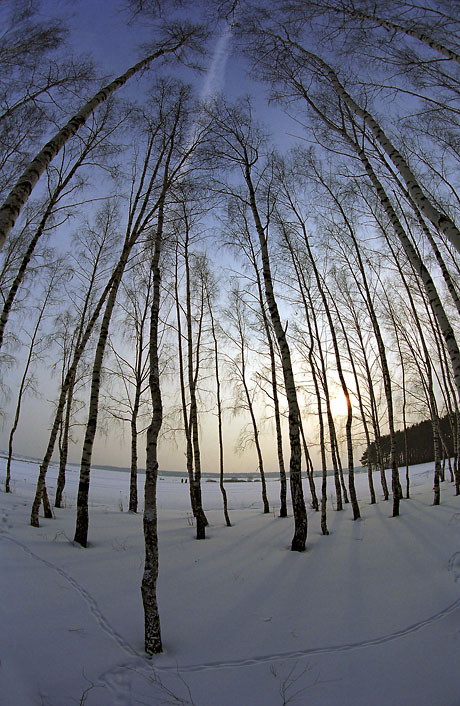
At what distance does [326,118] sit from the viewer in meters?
7.09

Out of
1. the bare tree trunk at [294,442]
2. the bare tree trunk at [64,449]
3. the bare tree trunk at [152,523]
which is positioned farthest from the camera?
the bare tree trunk at [64,449]

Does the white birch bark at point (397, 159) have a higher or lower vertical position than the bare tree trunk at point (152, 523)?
higher

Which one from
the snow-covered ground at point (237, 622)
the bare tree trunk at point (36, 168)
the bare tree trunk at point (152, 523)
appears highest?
the bare tree trunk at point (36, 168)

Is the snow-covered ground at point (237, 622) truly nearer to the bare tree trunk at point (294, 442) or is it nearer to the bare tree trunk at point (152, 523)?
the bare tree trunk at point (152, 523)

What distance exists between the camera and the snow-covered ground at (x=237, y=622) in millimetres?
3031

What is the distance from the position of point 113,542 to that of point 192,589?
3.01 meters

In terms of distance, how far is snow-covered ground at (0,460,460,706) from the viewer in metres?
3.03

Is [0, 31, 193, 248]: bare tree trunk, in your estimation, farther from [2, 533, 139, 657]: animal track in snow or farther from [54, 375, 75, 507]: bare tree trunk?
[54, 375, 75, 507]: bare tree trunk

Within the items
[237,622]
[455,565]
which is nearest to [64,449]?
[237,622]

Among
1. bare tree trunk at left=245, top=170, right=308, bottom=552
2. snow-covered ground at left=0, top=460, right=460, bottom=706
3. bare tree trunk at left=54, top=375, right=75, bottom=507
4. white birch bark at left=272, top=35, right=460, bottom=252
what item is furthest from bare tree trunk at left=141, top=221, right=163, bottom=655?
bare tree trunk at left=54, top=375, right=75, bottom=507

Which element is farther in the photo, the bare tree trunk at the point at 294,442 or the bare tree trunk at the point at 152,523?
the bare tree trunk at the point at 294,442

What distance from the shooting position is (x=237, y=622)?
14.3 feet

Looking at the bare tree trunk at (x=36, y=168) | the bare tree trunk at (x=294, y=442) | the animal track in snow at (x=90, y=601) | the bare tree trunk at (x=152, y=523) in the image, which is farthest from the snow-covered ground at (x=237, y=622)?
the bare tree trunk at (x=36, y=168)

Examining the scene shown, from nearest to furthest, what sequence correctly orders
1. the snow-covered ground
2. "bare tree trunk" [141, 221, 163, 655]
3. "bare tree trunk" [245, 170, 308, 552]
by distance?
the snow-covered ground, "bare tree trunk" [141, 221, 163, 655], "bare tree trunk" [245, 170, 308, 552]
